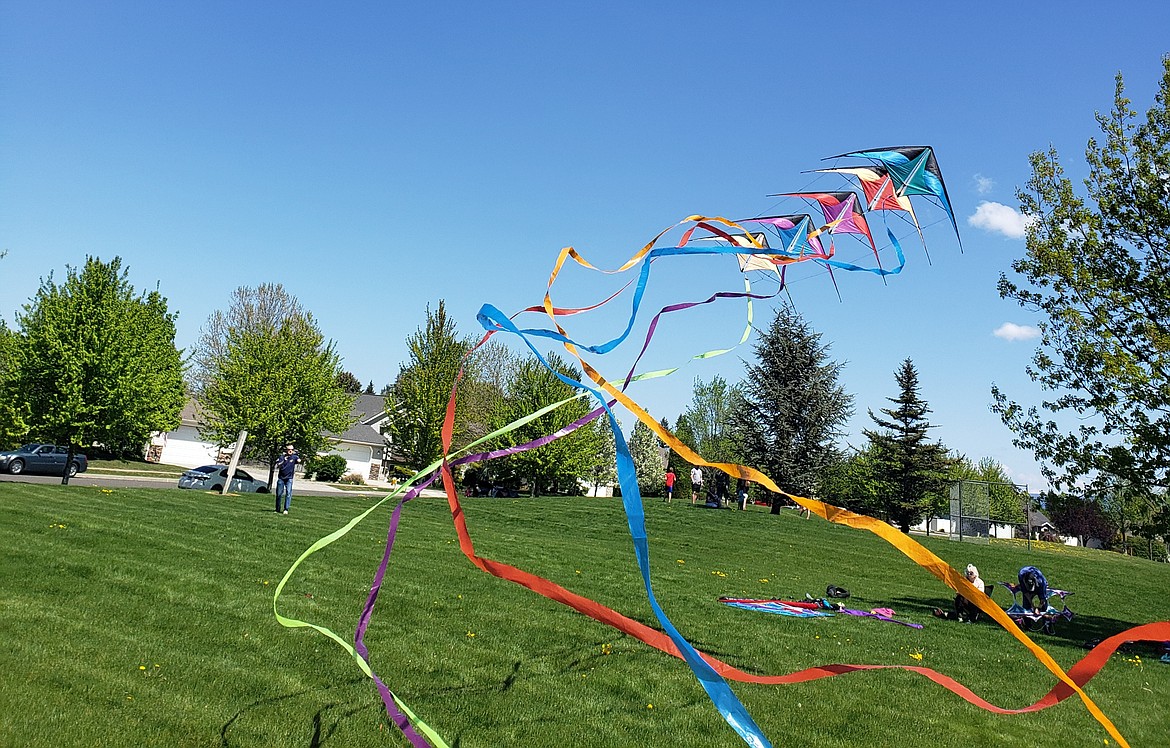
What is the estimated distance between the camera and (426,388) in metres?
35.8

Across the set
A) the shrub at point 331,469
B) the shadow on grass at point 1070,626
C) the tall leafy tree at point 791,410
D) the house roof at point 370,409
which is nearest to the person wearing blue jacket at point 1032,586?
the shadow on grass at point 1070,626

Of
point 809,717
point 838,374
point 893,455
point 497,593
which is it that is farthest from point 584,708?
point 893,455

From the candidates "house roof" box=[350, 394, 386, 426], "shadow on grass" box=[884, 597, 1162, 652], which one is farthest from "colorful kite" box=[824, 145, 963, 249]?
"house roof" box=[350, 394, 386, 426]

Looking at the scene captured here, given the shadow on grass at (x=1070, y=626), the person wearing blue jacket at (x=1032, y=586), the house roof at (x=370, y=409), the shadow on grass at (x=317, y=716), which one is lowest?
the shadow on grass at (x=1070, y=626)

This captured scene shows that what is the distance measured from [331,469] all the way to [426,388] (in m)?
15.9

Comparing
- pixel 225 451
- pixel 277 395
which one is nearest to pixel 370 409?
pixel 225 451

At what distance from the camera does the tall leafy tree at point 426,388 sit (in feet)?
117

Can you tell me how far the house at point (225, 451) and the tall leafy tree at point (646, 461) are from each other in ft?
62.7

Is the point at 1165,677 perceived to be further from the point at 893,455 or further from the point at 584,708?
the point at 893,455

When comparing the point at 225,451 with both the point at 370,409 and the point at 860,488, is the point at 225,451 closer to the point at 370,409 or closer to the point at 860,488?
the point at 370,409

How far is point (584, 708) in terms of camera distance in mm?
5508

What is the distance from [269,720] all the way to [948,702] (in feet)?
17.2

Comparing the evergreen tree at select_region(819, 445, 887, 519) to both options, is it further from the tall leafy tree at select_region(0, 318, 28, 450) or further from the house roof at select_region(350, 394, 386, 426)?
the house roof at select_region(350, 394, 386, 426)

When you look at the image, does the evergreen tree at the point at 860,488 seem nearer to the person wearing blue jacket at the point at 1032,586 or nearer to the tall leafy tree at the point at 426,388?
the tall leafy tree at the point at 426,388
